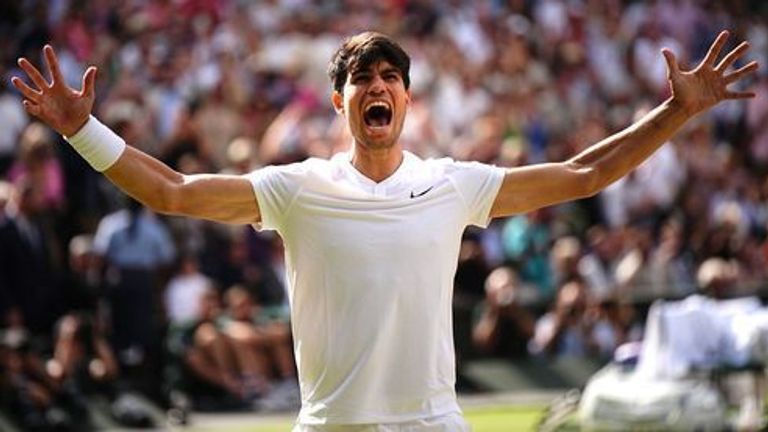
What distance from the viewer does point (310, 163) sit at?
20.4ft

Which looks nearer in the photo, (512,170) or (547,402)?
(512,170)

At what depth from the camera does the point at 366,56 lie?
20.2 ft

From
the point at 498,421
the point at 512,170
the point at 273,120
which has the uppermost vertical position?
the point at 273,120

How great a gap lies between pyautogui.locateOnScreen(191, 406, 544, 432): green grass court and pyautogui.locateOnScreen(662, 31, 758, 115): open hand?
7.69 m

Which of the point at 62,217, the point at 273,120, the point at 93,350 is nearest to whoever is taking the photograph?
the point at 93,350

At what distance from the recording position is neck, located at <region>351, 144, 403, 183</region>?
623 cm

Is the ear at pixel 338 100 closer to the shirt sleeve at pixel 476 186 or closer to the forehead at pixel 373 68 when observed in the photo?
the forehead at pixel 373 68

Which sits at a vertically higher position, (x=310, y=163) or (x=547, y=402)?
(x=310, y=163)

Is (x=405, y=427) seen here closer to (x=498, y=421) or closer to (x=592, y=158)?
(x=592, y=158)

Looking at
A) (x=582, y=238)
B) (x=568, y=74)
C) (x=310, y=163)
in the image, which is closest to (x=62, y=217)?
(x=582, y=238)

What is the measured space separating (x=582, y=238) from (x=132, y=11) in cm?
488

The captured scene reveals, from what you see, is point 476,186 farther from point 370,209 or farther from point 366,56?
point 366,56

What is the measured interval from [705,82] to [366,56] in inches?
44.5

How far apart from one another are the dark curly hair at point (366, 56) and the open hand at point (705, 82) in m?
0.86
